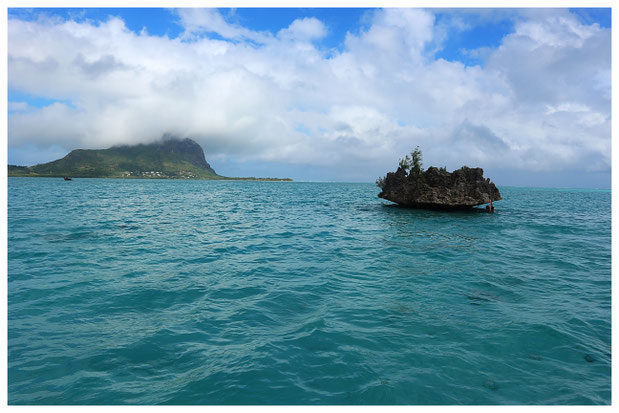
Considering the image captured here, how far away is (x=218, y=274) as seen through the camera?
47.9ft

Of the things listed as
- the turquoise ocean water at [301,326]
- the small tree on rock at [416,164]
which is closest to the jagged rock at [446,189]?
the small tree on rock at [416,164]

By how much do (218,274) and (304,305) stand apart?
5.39 m

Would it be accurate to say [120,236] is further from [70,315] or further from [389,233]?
[389,233]

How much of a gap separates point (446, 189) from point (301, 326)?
4470 cm

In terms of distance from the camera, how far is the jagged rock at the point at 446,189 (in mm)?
47812

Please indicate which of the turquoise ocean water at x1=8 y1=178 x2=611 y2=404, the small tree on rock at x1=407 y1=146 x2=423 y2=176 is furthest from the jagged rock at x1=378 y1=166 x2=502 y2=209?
the turquoise ocean water at x1=8 y1=178 x2=611 y2=404

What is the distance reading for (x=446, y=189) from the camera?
4812cm

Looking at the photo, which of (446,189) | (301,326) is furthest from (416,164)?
(301,326)

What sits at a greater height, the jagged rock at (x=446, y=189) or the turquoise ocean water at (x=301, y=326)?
the jagged rock at (x=446, y=189)

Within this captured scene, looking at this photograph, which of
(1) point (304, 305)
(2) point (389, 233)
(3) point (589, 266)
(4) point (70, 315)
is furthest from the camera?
(2) point (389, 233)

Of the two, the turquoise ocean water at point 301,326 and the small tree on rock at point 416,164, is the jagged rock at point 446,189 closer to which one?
the small tree on rock at point 416,164

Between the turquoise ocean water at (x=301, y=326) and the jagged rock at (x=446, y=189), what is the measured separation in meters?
28.5

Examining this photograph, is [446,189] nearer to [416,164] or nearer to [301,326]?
[416,164]

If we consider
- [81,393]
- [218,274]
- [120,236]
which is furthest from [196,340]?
[120,236]
